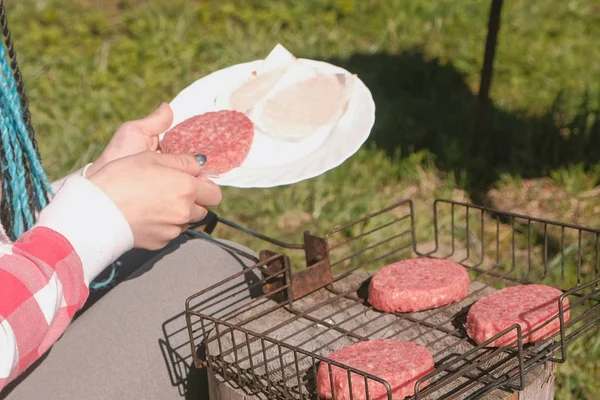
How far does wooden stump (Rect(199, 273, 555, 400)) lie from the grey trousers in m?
0.12

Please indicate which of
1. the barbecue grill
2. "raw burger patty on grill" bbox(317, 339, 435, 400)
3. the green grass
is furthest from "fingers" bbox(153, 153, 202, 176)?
the green grass

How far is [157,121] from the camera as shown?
2.11 metres

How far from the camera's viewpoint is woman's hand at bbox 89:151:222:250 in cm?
169

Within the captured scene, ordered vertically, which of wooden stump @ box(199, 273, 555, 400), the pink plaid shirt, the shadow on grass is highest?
the pink plaid shirt

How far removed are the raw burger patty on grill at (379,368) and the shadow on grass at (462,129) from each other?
1.89m

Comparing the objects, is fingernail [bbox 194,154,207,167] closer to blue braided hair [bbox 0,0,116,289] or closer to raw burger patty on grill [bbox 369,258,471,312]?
blue braided hair [bbox 0,0,116,289]

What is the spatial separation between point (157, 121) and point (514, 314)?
96 centimetres

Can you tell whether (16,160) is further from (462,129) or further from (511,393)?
(462,129)

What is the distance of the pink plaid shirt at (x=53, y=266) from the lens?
61.1 inches

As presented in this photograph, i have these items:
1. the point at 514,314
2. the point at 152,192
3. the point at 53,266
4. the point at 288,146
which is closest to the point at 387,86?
the point at 288,146

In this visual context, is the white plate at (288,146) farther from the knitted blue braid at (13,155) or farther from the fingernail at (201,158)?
the knitted blue braid at (13,155)

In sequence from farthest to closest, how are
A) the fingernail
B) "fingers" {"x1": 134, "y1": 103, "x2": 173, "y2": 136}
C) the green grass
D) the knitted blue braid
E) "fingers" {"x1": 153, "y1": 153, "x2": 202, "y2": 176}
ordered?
the green grass
"fingers" {"x1": 134, "y1": 103, "x2": 173, "y2": 136}
the fingernail
the knitted blue braid
"fingers" {"x1": 153, "y1": 153, "x2": 202, "y2": 176}

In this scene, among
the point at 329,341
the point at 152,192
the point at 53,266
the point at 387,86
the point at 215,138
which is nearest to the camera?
the point at 53,266

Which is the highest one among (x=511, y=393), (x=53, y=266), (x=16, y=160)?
(x=16, y=160)
